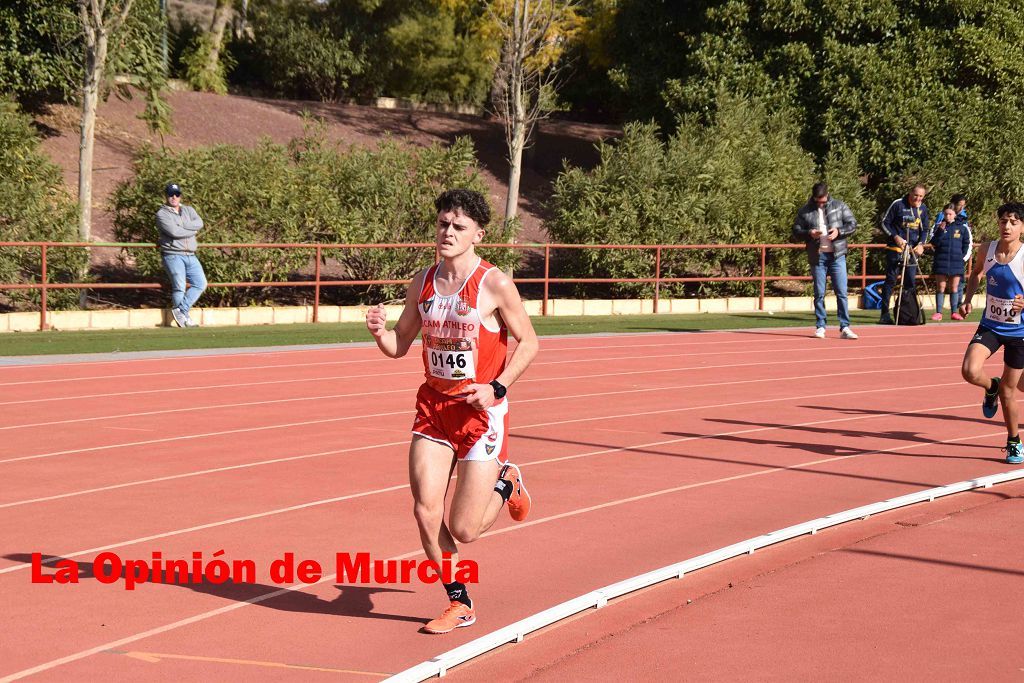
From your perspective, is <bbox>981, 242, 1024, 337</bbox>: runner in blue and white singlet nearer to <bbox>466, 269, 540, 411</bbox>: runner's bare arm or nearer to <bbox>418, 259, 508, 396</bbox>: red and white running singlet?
<bbox>466, 269, 540, 411</bbox>: runner's bare arm

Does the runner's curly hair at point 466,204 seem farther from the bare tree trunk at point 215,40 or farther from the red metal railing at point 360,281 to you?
the bare tree trunk at point 215,40

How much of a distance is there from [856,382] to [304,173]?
38.0ft

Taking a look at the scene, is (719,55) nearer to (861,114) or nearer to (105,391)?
(861,114)

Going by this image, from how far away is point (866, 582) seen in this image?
6664mm

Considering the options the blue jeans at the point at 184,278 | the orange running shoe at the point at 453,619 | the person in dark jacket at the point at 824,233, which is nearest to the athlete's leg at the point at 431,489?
the orange running shoe at the point at 453,619

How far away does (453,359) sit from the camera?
5797mm

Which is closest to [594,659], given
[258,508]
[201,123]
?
[258,508]

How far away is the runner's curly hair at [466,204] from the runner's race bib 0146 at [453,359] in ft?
1.68

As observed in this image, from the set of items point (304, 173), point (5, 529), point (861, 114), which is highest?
point (861, 114)

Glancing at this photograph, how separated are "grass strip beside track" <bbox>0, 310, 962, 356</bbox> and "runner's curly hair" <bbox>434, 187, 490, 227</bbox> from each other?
11774mm

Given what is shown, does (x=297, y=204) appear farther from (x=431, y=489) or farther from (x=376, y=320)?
(x=431, y=489)

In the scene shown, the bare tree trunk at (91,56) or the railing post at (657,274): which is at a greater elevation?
the bare tree trunk at (91,56)

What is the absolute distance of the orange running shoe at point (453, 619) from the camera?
5.71 meters

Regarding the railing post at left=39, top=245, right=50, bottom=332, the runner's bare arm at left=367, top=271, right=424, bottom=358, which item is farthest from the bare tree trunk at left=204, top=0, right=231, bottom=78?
the runner's bare arm at left=367, top=271, right=424, bottom=358
